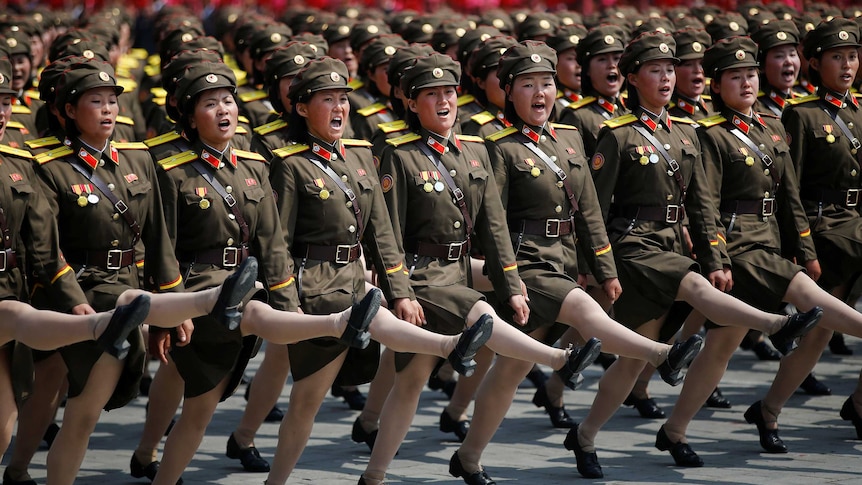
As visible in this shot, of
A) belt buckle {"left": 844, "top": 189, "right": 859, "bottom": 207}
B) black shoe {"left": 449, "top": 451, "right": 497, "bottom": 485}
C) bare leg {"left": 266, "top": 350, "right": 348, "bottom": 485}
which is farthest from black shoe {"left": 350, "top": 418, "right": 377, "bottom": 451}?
belt buckle {"left": 844, "top": 189, "right": 859, "bottom": 207}

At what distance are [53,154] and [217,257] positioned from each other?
966 mm

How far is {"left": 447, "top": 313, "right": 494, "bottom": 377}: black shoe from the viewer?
6.44 m

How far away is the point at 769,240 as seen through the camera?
8.36 m

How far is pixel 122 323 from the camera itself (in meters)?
5.98

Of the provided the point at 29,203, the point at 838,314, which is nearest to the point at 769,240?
the point at 838,314

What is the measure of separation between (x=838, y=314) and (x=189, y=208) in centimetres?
378

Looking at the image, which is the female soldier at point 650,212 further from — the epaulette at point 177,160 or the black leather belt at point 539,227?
the epaulette at point 177,160

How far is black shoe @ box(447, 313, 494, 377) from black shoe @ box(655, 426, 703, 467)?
2016 millimetres

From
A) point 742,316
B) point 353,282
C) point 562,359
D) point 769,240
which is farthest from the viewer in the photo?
point 769,240

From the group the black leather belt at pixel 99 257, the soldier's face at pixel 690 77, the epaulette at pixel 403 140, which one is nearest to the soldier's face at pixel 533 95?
the epaulette at pixel 403 140

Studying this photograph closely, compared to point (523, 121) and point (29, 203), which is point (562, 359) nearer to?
point (523, 121)

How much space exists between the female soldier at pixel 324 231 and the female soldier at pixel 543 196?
88 centimetres

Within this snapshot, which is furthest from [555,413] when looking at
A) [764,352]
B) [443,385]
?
[764,352]

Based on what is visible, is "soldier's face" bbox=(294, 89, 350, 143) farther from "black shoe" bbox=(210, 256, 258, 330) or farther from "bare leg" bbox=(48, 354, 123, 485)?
"bare leg" bbox=(48, 354, 123, 485)
